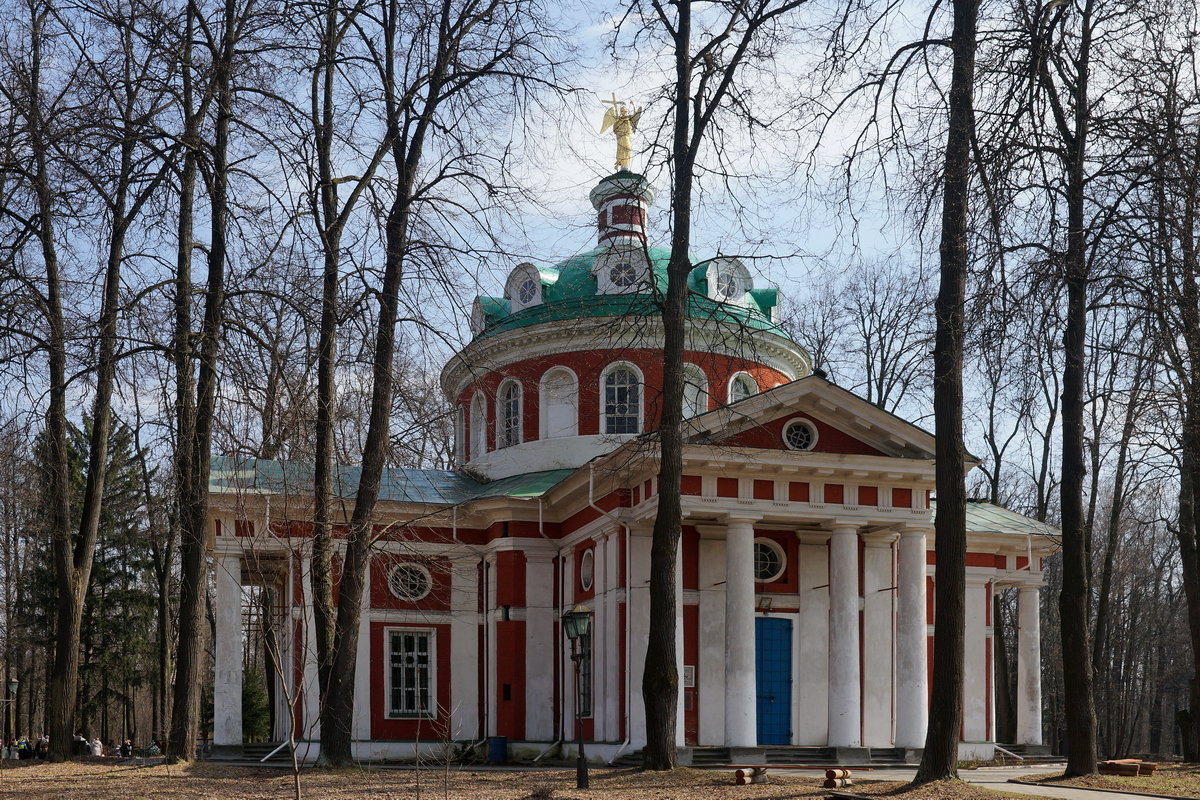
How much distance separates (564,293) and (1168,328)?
54.2 ft

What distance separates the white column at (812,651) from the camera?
1002 inches

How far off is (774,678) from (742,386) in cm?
672

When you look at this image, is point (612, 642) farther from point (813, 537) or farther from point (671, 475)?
point (671, 475)

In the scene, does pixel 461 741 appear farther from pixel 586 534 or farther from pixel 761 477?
pixel 761 477

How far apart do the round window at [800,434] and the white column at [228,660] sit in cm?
1079

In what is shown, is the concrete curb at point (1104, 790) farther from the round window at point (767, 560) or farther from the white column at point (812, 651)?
the round window at point (767, 560)

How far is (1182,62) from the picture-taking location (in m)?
13.9

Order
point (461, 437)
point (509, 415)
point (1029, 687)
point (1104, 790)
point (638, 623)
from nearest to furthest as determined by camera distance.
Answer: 1. point (1104, 790)
2. point (638, 623)
3. point (1029, 687)
4. point (509, 415)
5. point (461, 437)

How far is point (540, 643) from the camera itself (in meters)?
27.2

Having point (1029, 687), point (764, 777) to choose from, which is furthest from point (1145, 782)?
point (1029, 687)

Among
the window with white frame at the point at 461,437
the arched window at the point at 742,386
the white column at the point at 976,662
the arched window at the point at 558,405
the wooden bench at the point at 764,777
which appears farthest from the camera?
the window with white frame at the point at 461,437

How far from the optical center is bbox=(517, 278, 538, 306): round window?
30.1m

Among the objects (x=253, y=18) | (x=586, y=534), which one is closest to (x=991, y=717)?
(x=586, y=534)

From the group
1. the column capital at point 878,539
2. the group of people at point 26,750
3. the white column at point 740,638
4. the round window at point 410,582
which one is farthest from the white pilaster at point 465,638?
the group of people at point 26,750
